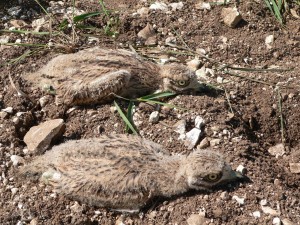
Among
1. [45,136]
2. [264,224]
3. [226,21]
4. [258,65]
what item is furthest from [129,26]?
[264,224]

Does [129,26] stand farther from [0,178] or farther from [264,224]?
[264,224]

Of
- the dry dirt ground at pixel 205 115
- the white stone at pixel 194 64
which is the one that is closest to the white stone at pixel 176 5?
the dry dirt ground at pixel 205 115

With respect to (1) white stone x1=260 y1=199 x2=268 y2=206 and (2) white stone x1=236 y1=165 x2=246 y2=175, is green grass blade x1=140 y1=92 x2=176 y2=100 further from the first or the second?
(1) white stone x1=260 y1=199 x2=268 y2=206

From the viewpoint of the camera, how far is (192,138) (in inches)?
229

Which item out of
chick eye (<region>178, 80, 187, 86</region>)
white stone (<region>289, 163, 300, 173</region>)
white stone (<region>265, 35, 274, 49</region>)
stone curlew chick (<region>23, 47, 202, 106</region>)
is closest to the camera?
white stone (<region>289, 163, 300, 173</region>)

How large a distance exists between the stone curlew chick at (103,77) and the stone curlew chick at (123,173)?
2.84ft

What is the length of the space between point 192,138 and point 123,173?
91 cm

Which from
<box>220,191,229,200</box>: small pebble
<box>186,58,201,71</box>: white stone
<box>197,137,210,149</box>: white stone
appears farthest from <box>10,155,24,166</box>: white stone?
<box>186,58,201,71</box>: white stone

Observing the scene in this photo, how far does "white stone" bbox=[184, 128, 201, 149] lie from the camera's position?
5784 mm

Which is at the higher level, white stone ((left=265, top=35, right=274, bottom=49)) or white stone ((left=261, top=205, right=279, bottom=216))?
white stone ((left=265, top=35, right=274, bottom=49))

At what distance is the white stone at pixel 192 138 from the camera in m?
5.78

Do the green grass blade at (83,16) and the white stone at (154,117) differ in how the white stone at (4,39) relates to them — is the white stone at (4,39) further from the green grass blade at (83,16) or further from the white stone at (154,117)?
the white stone at (154,117)

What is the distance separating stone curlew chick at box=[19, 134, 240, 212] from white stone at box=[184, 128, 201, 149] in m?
0.32

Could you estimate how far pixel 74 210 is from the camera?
209 inches
